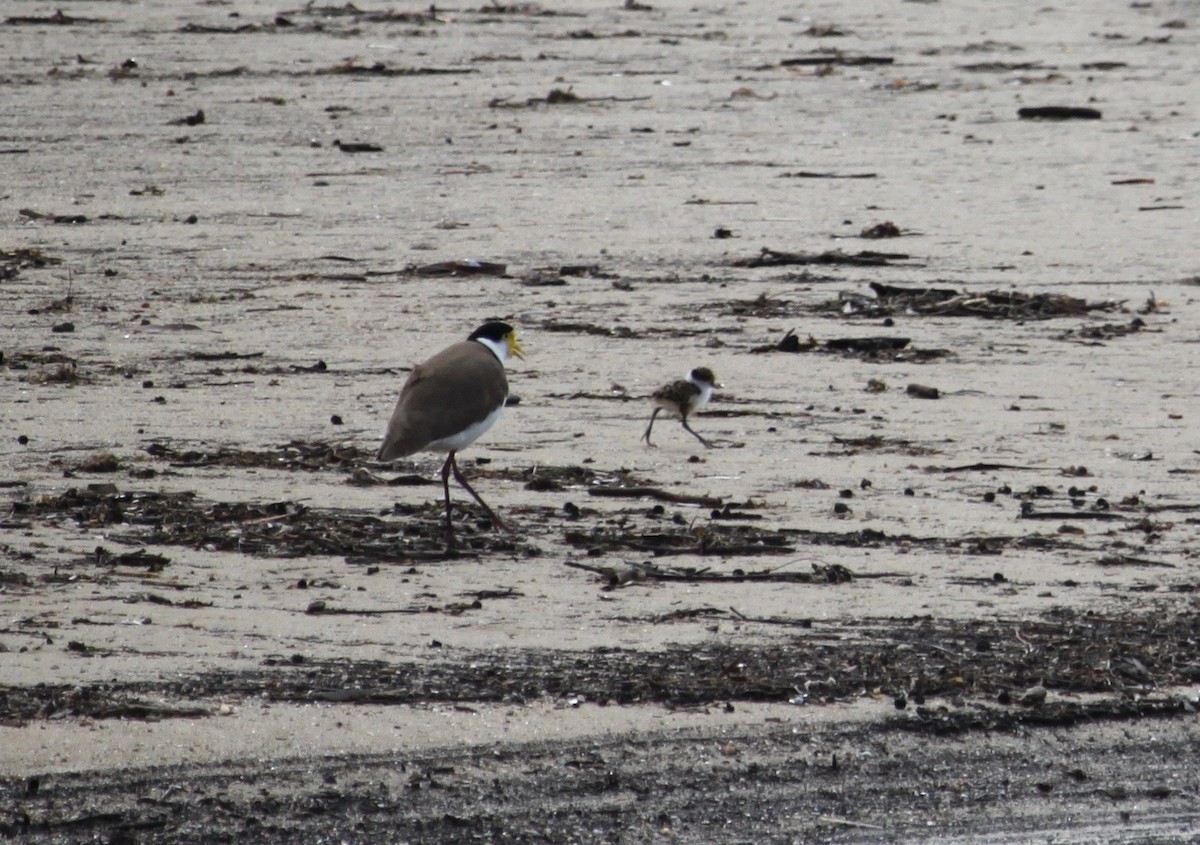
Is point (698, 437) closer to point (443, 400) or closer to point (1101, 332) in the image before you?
point (443, 400)

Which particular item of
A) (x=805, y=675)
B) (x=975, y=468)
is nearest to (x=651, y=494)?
(x=975, y=468)

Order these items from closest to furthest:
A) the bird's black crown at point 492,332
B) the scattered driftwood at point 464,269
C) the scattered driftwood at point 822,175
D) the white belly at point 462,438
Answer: the white belly at point 462,438 < the bird's black crown at point 492,332 < the scattered driftwood at point 464,269 < the scattered driftwood at point 822,175

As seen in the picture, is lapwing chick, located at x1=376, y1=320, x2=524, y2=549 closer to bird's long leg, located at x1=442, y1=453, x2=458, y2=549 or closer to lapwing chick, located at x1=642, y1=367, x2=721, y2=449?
bird's long leg, located at x1=442, y1=453, x2=458, y2=549

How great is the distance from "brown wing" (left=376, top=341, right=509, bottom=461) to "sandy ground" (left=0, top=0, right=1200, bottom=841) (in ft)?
0.96

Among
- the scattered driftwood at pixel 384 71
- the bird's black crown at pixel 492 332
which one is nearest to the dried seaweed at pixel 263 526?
the bird's black crown at pixel 492 332

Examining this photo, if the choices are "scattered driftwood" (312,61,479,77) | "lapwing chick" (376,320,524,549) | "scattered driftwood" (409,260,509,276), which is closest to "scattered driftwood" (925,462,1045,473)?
"lapwing chick" (376,320,524,549)

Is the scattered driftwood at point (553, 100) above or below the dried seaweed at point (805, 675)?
above

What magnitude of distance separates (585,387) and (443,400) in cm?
169

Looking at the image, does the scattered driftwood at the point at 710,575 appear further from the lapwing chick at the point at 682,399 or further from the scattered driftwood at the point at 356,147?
the scattered driftwood at the point at 356,147

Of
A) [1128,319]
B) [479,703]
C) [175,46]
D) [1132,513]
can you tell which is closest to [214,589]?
[479,703]

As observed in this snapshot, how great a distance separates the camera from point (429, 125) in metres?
13.8

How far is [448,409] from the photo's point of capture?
6582mm

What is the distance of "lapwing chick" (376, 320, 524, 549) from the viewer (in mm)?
6504

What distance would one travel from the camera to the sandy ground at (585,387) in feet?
16.6
